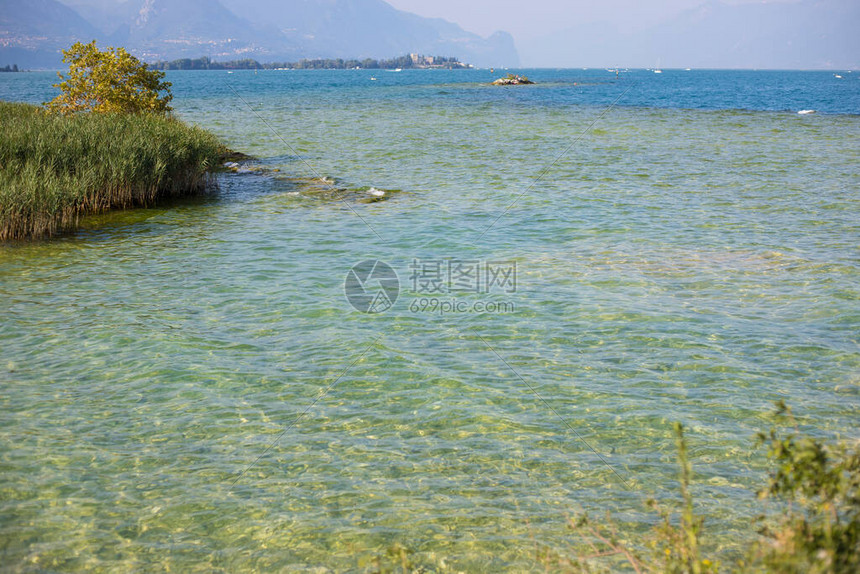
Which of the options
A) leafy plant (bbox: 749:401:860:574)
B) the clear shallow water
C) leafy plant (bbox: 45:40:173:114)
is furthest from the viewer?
leafy plant (bbox: 45:40:173:114)

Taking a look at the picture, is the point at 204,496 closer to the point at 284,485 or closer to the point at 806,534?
the point at 284,485

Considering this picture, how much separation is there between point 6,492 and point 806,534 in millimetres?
7021

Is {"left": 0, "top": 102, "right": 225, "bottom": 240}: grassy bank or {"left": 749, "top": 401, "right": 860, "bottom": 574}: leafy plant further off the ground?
{"left": 0, "top": 102, "right": 225, "bottom": 240}: grassy bank

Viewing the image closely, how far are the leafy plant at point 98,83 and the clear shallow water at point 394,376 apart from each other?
7.47m

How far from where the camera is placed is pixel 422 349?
1005cm

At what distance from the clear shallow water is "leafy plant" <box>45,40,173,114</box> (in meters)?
7.47

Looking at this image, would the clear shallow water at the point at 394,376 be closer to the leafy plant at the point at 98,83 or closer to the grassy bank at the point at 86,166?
the grassy bank at the point at 86,166

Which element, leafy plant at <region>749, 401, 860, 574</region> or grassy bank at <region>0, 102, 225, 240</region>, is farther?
grassy bank at <region>0, 102, 225, 240</region>

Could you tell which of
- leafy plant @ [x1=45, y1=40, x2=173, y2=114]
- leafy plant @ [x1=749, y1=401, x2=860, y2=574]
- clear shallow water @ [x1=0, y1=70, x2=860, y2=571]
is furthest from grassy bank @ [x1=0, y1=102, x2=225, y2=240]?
leafy plant @ [x1=749, y1=401, x2=860, y2=574]

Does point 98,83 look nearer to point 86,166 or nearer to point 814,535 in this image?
point 86,166

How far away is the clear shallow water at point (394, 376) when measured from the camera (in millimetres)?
6113

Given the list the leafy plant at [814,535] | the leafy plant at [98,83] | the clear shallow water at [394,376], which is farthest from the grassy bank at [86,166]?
the leafy plant at [814,535]

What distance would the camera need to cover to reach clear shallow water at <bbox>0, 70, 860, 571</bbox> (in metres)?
6.11

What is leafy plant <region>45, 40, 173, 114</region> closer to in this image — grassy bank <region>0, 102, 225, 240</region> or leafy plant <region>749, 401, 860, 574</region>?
grassy bank <region>0, 102, 225, 240</region>
